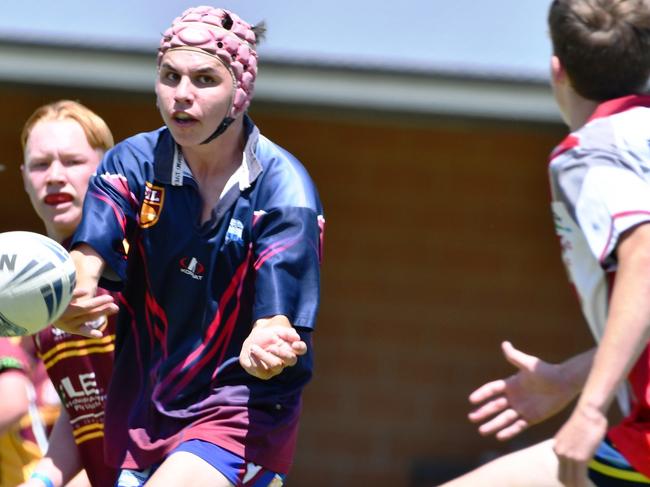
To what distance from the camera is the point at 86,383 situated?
4969 millimetres

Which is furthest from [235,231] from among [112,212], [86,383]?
Answer: [86,383]

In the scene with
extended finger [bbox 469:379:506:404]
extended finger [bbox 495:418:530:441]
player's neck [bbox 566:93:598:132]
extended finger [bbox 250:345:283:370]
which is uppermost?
player's neck [bbox 566:93:598:132]

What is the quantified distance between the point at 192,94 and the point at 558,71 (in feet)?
3.84

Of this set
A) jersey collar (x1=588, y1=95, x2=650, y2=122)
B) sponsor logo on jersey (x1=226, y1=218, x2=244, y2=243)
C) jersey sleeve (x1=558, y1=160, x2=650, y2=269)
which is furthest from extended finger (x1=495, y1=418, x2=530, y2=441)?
sponsor logo on jersey (x1=226, y1=218, x2=244, y2=243)

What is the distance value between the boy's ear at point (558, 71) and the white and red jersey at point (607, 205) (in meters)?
0.15

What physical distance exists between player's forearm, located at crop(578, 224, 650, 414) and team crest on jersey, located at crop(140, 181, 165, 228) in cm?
166

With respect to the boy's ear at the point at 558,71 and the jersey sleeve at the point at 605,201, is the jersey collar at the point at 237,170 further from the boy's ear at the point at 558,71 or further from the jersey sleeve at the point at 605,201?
the jersey sleeve at the point at 605,201

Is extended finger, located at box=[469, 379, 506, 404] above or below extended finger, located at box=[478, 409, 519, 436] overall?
above

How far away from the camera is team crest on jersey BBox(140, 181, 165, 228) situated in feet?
14.3

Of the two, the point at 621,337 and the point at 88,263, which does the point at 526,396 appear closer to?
the point at 621,337

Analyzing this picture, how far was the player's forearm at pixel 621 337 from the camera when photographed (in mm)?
3174

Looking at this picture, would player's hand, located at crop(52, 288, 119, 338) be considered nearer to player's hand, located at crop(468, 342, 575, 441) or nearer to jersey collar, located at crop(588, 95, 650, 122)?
player's hand, located at crop(468, 342, 575, 441)

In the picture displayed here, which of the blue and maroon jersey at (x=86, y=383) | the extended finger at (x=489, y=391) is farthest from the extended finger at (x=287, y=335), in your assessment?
the blue and maroon jersey at (x=86, y=383)

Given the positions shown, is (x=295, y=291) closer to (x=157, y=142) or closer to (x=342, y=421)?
(x=157, y=142)
